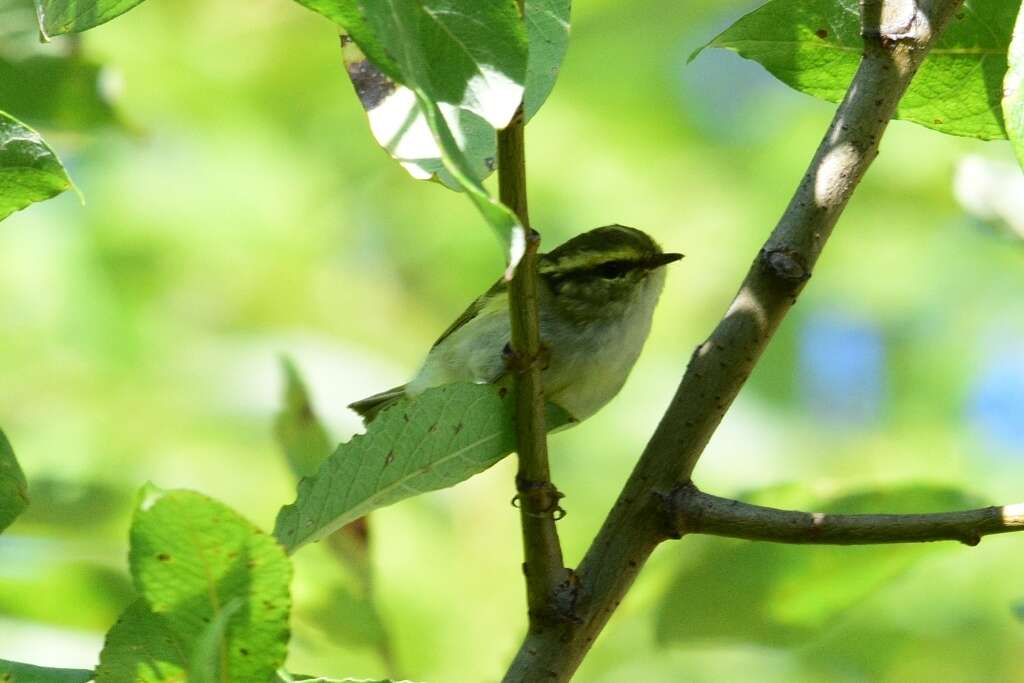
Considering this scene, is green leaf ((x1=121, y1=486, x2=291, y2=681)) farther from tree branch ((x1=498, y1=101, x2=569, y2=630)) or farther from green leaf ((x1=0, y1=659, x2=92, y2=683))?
tree branch ((x1=498, y1=101, x2=569, y2=630))

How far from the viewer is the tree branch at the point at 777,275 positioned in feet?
4.36

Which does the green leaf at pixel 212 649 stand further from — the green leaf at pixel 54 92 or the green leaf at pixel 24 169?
the green leaf at pixel 54 92

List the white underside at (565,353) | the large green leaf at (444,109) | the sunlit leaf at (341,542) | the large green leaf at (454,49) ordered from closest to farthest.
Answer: the large green leaf at (454,49) → the large green leaf at (444,109) → the sunlit leaf at (341,542) → the white underside at (565,353)

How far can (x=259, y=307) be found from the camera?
3418mm

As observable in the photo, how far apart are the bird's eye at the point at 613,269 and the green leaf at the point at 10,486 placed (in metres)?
1.77

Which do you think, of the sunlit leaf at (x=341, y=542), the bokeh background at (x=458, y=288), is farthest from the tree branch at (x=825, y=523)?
the bokeh background at (x=458, y=288)

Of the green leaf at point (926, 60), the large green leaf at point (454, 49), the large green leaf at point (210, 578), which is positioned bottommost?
the large green leaf at point (210, 578)

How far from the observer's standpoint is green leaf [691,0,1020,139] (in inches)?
55.5

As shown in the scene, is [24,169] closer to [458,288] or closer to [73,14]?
[73,14]

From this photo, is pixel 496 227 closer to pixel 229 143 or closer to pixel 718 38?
pixel 718 38

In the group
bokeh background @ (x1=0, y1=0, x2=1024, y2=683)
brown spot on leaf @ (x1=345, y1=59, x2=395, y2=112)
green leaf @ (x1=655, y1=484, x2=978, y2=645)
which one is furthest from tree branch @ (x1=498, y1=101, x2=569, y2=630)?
bokeh background @ (x1=0, y1=0, x2=1024, y2=683)

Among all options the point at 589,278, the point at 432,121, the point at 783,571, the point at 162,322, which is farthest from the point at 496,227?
the point at 162,322

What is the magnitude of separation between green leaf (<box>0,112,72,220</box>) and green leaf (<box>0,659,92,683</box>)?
15.4 inches

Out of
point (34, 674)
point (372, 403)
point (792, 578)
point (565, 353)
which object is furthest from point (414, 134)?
point (372, 403)
